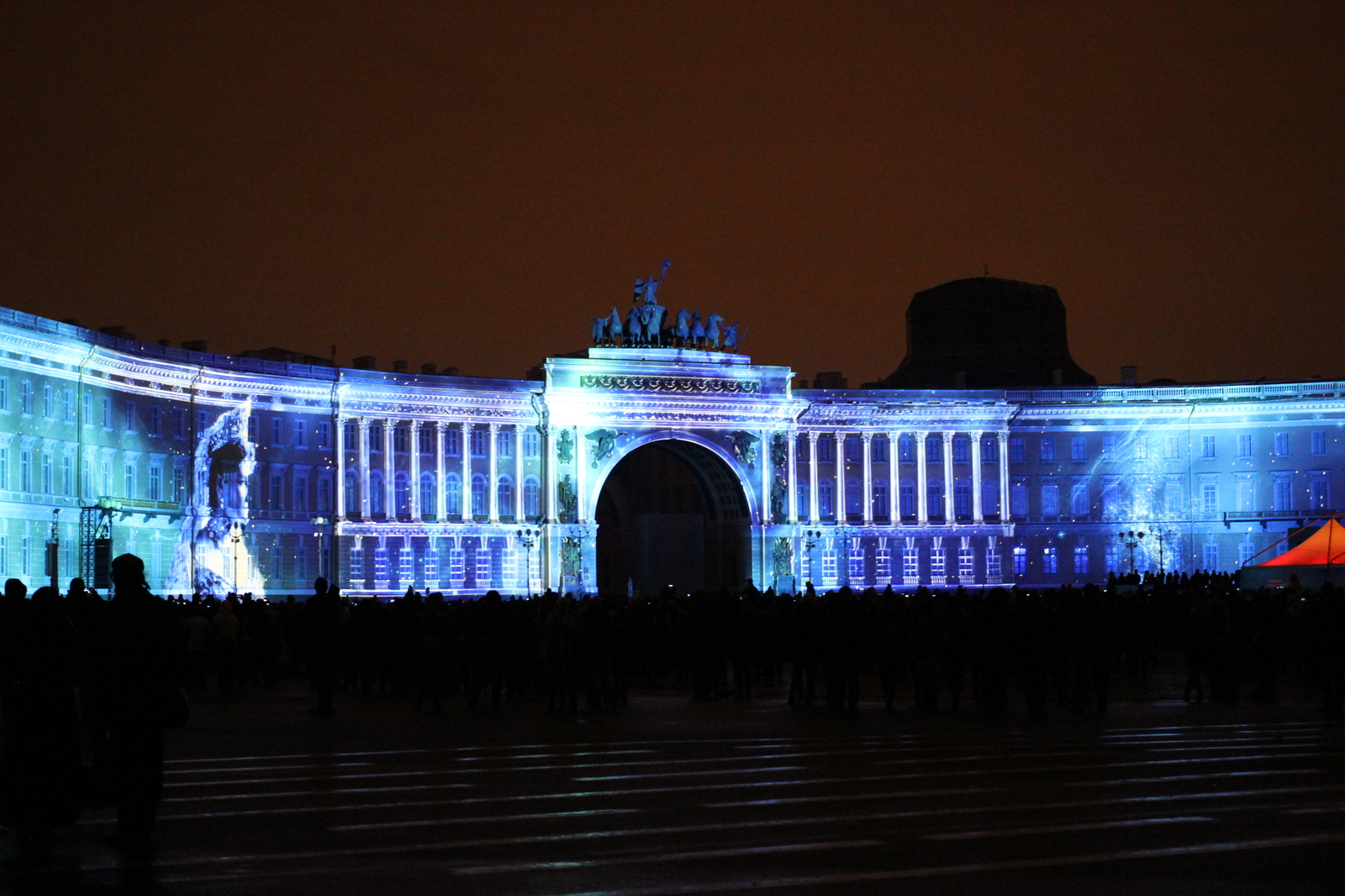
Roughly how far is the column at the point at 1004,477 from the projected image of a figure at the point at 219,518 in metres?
36.9

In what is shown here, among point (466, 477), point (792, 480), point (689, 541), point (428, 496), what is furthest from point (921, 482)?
point (428, 496)

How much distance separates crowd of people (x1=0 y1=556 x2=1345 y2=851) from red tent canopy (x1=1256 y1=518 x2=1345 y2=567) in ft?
36.8

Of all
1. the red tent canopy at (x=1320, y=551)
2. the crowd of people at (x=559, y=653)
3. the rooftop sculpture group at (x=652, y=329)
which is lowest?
the crowd of people at (x=559, y=653)

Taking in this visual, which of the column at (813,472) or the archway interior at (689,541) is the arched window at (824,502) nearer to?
the column at (813,472)

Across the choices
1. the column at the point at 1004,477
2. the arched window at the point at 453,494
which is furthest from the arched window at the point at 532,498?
the column at the point at 1004,477

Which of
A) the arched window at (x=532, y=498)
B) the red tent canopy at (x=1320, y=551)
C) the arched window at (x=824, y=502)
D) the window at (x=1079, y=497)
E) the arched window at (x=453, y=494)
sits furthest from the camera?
the window at (x=1079, y=497)

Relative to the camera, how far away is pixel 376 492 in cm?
7869

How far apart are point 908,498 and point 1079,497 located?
8956 mm

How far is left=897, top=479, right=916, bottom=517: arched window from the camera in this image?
290ft

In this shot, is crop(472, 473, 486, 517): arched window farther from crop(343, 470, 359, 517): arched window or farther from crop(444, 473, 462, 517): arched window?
crop(343, 470, 359, 517): arched window

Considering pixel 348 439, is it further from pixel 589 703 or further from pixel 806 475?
pixel 589 703

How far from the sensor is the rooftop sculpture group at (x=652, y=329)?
83875mm

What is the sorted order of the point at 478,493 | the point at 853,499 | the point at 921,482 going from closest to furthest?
the point at 478,493 → the point at 853,499 → the point at 921,482

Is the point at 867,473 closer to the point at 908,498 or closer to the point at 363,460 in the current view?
the point at 908,498
